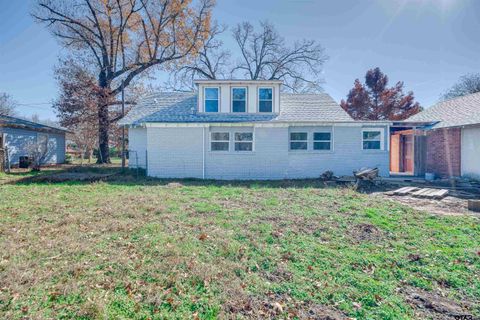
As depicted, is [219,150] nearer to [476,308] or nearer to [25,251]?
[25,251]

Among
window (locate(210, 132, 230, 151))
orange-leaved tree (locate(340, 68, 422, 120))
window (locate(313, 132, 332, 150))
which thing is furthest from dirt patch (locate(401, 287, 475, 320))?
orange-leaved tree (locate(340, 68, 422, 120))

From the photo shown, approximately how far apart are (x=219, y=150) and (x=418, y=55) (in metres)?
15.2

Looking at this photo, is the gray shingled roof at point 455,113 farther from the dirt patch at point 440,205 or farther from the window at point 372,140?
the dirt patch at point 440,205

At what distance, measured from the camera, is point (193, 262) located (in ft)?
12.9

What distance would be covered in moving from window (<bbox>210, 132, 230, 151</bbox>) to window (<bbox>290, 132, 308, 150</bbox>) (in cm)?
333

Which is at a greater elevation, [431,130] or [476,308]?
[431,130]

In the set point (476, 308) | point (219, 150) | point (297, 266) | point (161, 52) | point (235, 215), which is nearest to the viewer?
point (476, 308)

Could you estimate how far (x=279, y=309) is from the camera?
9.50 feet

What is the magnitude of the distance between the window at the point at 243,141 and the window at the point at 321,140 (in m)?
3.34

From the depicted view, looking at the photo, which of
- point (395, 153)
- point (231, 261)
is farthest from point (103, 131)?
point (395, 153)

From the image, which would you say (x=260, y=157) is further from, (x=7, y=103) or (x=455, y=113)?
(x=7, y=103)

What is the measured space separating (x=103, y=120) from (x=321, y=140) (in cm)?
1658

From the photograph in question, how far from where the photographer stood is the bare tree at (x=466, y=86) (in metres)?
30.2

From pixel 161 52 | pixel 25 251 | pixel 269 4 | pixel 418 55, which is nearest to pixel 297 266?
pixel 25 251
